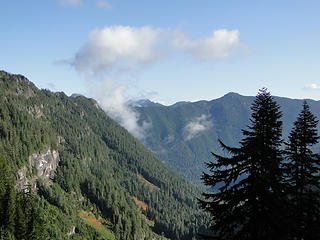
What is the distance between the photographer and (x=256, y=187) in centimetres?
1702

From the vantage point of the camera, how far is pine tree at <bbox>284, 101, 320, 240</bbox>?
1741 cm

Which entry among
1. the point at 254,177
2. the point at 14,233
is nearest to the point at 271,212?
the point at 254,177

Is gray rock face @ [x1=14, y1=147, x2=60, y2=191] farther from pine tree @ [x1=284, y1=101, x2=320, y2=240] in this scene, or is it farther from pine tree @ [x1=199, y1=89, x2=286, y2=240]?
pine tree @ [x1=284, y1=101, x2=320, y2=240]

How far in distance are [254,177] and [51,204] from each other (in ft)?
499

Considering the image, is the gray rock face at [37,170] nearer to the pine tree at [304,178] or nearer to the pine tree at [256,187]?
the pine tree at [256,187]

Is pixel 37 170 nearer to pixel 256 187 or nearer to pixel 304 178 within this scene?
pixel 256 187

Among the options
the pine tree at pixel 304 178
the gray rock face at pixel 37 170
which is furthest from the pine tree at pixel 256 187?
the gray rock face at pixel 37 170

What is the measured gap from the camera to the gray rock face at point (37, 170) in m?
140

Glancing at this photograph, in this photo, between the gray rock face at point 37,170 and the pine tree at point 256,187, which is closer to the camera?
the pine tree at point 256,187

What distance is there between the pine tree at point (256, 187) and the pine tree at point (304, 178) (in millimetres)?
1828

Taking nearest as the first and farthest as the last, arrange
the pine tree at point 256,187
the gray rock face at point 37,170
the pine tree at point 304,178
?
the pine tree at point 256,187
the pine tree at point 304,178
the gray rock face at point 37,170

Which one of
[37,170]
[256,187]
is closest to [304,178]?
[256,187]

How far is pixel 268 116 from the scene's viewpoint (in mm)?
18500

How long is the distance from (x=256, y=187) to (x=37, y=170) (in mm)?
169791
